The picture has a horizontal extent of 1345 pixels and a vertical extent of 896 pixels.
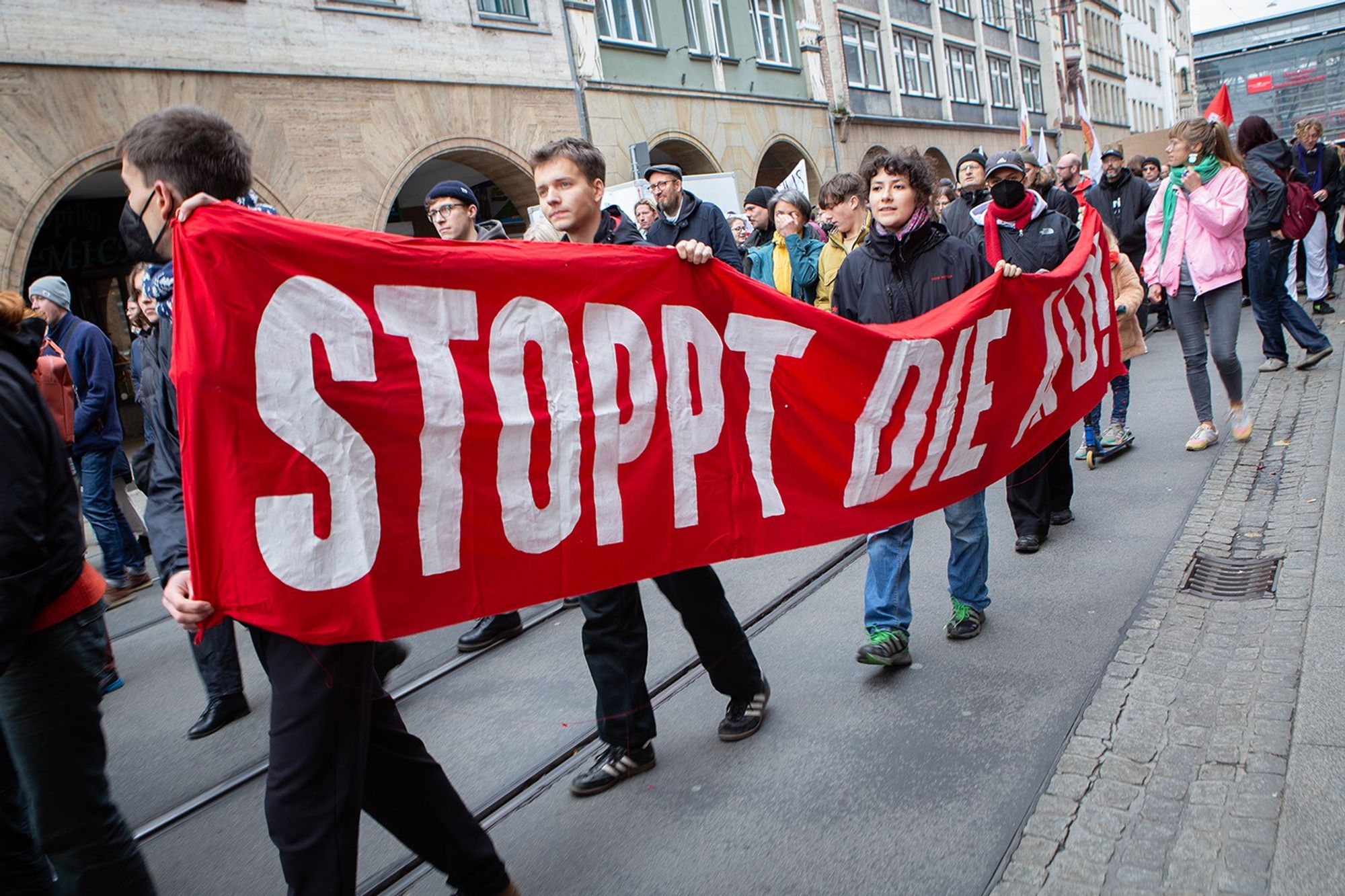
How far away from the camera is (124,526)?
26.2ft

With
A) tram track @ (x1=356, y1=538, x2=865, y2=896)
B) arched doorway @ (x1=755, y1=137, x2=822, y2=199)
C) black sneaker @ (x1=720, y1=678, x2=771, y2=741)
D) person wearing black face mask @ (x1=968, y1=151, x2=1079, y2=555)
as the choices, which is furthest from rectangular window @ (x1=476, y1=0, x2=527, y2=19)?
black sneaker @ (x1=720, y1=678, x2=771, y2=741)

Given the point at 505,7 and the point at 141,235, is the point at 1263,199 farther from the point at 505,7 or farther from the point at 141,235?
the point at 505,7

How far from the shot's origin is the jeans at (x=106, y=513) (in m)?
7.80

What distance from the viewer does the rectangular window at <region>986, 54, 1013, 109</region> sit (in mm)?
43188

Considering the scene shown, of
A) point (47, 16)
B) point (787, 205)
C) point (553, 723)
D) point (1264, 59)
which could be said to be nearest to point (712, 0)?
point (47, 16)

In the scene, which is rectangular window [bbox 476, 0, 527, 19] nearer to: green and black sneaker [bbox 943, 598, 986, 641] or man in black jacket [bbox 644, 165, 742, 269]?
man in black jacket [bbox 644, 165, 742, 269]

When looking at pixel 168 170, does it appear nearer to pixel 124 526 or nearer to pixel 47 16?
pixel 124 526

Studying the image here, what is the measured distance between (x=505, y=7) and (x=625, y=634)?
56.2 ft

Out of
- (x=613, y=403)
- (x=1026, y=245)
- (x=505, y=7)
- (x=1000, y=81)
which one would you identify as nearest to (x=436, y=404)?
(x=613, y=403)

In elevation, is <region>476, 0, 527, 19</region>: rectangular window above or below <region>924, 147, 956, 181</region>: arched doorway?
above

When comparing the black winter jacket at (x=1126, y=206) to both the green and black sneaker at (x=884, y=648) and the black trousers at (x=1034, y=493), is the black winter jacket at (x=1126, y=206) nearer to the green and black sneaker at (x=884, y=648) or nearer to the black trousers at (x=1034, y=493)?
the black trousers at (x=1034, y=493)

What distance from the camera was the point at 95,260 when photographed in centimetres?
1761

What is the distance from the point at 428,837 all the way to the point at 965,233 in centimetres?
641

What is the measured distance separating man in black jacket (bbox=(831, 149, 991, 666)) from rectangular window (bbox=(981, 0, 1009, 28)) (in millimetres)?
42581
